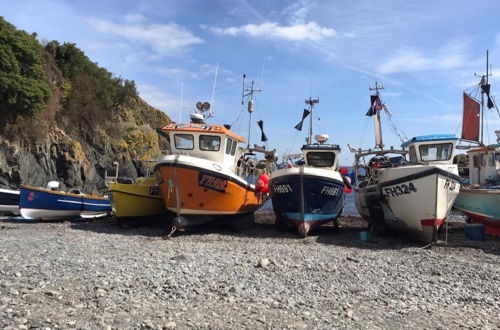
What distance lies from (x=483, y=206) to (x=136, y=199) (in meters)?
12.1

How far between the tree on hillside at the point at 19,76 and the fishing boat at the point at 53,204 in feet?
39.8

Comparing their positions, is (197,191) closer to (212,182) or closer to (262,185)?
(212,182)

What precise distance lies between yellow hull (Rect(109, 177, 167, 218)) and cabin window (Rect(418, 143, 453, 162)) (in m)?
9.60

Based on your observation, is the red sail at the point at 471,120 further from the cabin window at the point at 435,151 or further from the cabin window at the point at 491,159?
the cabin window at the point at 435,151

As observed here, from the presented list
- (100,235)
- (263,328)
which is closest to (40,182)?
(100,235)

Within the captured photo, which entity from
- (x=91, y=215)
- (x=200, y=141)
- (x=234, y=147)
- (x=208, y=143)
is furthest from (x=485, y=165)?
(x=91, y=215)

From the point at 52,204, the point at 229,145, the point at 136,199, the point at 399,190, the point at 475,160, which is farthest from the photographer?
the point at 475,160

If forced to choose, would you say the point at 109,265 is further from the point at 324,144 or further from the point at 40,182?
the point at 40,182

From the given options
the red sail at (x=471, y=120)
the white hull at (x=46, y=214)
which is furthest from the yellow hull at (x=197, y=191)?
the red sail at (x=471, y=120)

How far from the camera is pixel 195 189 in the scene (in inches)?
492

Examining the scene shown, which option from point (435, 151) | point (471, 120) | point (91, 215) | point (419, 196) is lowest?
point (91, 215)

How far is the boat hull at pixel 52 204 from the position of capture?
15305 mm

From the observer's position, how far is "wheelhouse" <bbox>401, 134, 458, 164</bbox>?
13.3 metres

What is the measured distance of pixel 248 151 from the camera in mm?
17281
